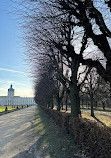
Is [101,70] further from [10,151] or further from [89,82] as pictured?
[89,82]

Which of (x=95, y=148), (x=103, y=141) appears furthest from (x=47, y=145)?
(x=103, y=141)

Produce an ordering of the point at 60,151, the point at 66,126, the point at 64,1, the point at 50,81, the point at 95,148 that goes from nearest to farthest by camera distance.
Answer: the point at 95,148
the point at 64,1
the point at 60,151
the point at 66,126
the point at 50,81

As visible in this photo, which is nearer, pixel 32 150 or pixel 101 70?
pixel 101 70

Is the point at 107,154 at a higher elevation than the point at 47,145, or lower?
higher

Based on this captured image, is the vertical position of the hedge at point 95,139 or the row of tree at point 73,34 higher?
the row of tree at point 73,34

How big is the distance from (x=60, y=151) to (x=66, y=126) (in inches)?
129

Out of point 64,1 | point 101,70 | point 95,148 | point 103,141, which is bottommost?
point 95,148

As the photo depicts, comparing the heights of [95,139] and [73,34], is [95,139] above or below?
below

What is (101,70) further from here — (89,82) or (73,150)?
(89,82)

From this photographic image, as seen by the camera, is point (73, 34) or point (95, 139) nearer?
point (95, 139)

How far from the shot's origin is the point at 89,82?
77.8 ft

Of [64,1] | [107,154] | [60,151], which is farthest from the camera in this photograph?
[60,151]

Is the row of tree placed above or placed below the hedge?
above

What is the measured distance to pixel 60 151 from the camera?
6012 millimetres
